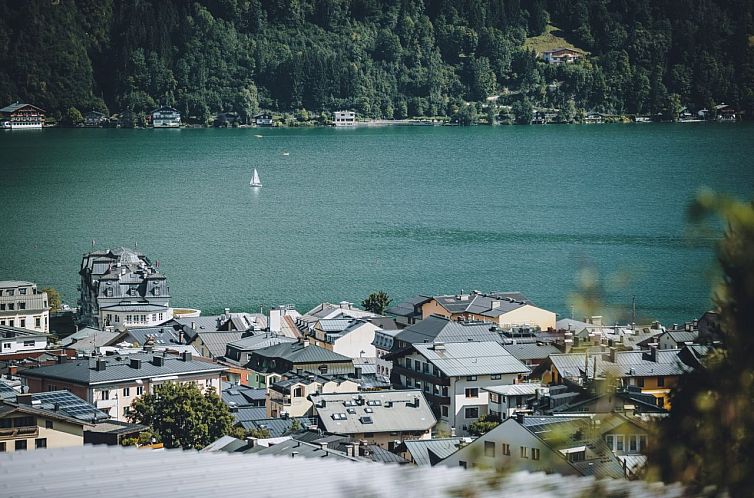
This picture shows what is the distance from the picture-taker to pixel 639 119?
5925cm

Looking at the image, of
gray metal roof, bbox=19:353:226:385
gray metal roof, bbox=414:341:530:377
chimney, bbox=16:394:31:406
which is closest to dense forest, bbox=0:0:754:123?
gray metal roof, bbox=19:353:226:385

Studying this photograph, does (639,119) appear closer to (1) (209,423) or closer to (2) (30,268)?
(2) (30,268)

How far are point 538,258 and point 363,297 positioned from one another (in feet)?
17.3

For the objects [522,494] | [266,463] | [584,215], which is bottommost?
[584,215]

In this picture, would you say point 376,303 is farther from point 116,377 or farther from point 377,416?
point 377,416

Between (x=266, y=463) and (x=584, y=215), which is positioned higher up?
(x=266, y=463)

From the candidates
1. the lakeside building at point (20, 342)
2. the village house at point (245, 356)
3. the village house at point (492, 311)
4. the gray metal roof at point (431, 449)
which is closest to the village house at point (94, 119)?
the village house at point (492, 311)

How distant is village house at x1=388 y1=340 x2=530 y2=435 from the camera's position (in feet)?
31.5

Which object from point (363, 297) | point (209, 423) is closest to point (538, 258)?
point (363, 297)

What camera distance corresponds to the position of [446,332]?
1156 cm

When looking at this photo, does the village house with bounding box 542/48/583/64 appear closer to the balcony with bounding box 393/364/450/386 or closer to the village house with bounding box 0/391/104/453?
Result: the balcony with bounding box 393/364/450/386

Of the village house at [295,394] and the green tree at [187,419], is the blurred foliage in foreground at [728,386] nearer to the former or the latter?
the green tree at [187,419]

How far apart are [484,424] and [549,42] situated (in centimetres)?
5699

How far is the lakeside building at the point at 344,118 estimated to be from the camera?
5834 centimetres
